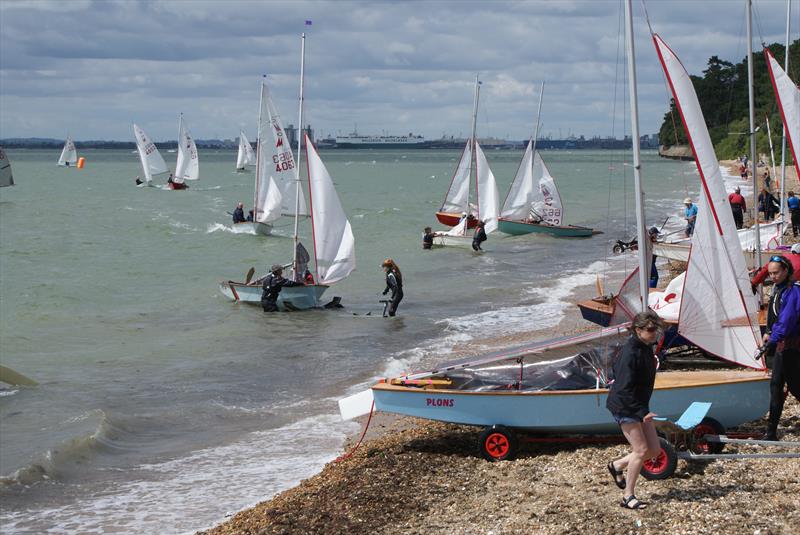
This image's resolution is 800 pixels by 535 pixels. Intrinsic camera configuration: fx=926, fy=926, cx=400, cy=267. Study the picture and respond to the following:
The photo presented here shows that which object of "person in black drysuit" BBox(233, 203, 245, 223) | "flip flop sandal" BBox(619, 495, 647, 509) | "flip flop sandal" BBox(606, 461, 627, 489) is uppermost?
"person in black drysuit" BBox(233, 203, 245, 223)

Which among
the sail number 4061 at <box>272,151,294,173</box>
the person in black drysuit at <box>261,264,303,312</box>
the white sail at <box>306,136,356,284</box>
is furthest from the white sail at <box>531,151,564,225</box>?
the person in black drysuit at <box>261,264,303,312</box>

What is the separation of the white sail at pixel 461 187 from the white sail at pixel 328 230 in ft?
56.5

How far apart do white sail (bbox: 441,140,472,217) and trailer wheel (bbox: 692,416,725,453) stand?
29.6m

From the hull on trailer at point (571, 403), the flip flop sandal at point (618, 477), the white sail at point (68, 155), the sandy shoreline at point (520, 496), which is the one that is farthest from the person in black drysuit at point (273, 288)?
the white sail at point (68, 155)

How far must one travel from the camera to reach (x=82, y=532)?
8.91 meters

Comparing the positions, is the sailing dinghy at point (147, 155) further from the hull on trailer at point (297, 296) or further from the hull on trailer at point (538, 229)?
the hull on trailer at point (297, 296)

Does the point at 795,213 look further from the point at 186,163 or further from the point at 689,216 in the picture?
the point at 186,163

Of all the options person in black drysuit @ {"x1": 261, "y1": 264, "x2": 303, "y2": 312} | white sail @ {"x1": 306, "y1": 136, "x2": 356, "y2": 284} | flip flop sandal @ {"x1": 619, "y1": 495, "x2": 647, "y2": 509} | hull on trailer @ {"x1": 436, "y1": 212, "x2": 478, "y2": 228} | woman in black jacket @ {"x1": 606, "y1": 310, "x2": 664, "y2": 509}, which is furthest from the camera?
hull on trailer @ {"x1": 436, "y1": 212, "x2": 478, "y2": 228}

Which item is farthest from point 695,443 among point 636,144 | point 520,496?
point 636,144

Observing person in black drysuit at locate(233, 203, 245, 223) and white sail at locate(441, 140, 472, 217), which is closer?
white sail at locate(441, 140, 472, 217)

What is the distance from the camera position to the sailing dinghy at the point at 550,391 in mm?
8812

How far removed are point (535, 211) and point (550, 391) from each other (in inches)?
1168

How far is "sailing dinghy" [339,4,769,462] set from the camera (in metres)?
8.81

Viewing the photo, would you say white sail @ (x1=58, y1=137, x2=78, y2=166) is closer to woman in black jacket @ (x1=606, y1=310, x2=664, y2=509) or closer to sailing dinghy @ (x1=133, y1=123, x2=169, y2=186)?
sailing dinghy @ (x1=133, y1=123, x2=169, y2=186)
